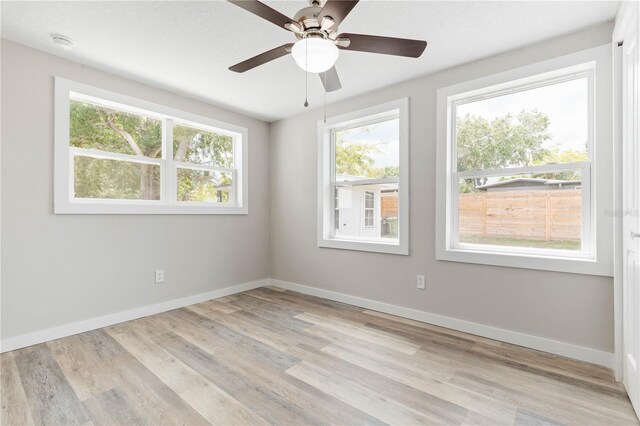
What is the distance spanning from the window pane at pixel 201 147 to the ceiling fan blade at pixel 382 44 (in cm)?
261

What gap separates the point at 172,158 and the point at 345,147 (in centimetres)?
208

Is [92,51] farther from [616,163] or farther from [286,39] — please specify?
[616,163]

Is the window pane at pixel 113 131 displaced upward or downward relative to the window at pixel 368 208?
upward

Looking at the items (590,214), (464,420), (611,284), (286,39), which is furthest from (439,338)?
(286,39)

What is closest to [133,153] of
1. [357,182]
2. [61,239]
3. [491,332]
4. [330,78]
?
[61,239]

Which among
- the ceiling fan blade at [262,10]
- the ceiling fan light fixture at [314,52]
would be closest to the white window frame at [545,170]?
the ceiling fan light fixture at [314,52]

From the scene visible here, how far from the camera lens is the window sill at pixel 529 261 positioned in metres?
2.19

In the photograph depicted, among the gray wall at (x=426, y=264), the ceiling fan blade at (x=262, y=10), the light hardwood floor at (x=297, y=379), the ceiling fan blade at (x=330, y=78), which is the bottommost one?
the light hardwood floor at (x=297, y=379)

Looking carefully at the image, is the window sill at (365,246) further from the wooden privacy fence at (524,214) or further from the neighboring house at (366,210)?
the wooden privacy fence at (524,214)

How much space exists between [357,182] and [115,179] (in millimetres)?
2615

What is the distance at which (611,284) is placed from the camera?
7.01 feet

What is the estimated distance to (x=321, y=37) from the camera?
1.52m

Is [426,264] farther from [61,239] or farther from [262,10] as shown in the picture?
[61,239]

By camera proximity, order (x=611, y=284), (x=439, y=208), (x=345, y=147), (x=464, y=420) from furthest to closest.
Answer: (x=345, y=147) < (x=439, y=208) < (x=611, y=284) < (x=464, y=420)
